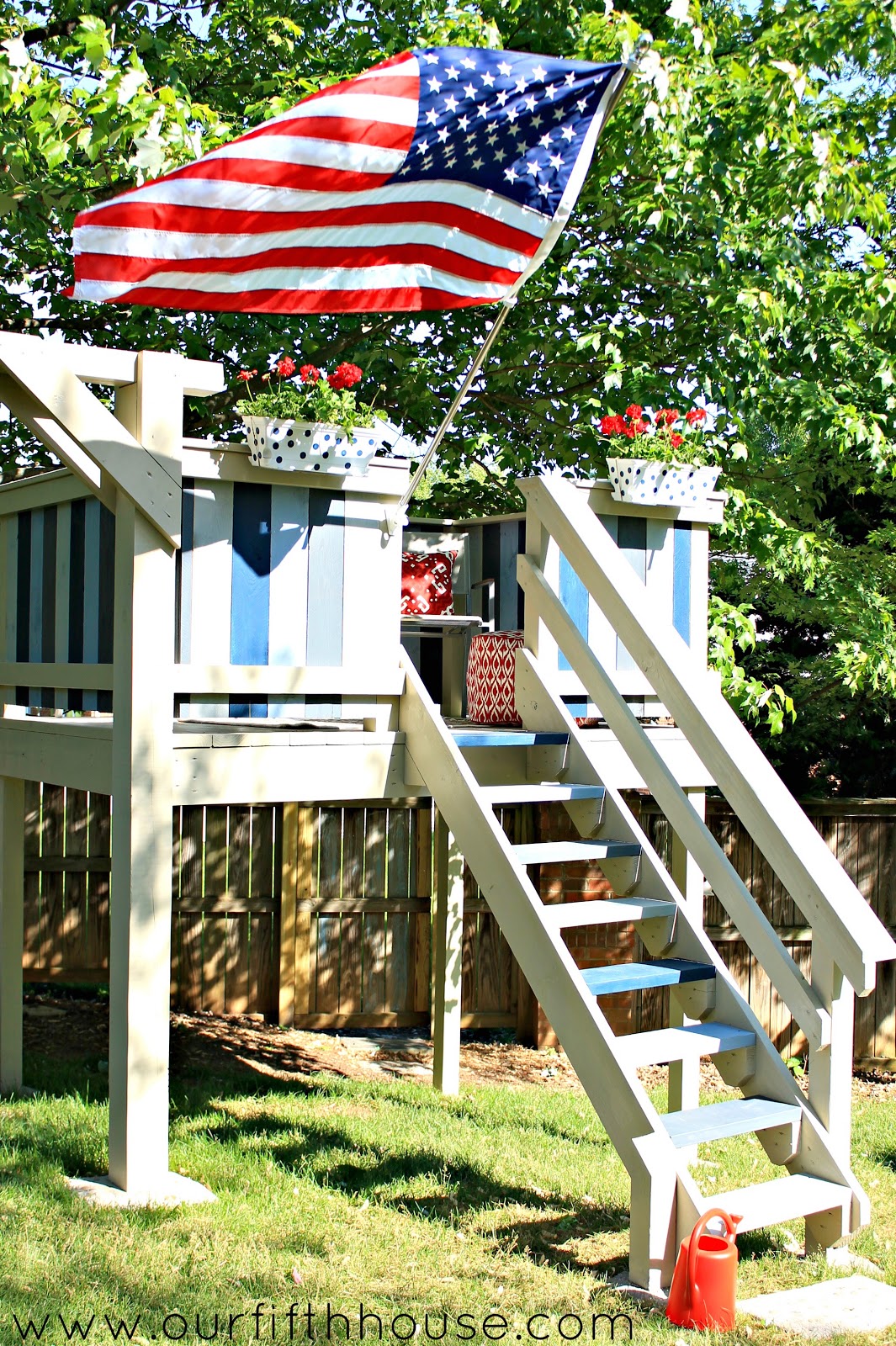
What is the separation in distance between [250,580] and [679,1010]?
2960mm

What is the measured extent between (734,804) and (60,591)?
3036mm

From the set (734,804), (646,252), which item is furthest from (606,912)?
(646,252)

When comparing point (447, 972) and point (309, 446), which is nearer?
point (309, 446)

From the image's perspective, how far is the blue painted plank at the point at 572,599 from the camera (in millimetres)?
5953

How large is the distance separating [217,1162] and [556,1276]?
5.83 ft

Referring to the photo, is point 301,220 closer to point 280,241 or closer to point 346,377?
point 280,241

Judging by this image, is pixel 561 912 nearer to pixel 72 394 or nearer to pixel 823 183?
pixel 72 394

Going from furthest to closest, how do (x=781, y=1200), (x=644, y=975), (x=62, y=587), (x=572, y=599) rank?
1. (x=572, y=599)
2. (x=62, y=587)
3. (x=644, y=975)
4. (x=781, y=1200)

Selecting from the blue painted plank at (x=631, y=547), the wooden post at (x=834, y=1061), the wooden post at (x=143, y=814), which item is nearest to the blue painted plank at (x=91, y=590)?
the wooden post at (x=143, y=814)

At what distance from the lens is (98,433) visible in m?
4.70

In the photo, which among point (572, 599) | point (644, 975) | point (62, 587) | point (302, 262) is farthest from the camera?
point (572, 599)

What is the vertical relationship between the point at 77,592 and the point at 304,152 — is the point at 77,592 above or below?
below

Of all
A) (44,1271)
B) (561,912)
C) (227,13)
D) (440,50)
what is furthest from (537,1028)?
(227,13)

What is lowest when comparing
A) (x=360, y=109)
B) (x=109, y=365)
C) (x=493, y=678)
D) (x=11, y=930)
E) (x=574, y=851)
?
(x=11, y=930)
